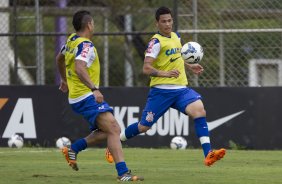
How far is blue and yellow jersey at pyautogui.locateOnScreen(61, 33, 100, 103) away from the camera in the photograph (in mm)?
11062

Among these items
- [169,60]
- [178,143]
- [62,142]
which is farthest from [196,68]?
[62,142]

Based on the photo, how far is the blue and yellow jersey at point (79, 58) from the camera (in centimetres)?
1106

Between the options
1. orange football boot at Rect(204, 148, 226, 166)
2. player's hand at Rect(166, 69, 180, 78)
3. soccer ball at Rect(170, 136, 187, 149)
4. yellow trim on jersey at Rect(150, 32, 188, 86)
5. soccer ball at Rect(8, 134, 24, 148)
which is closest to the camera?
orange football boot at Rect(204, 148, 226, 166)

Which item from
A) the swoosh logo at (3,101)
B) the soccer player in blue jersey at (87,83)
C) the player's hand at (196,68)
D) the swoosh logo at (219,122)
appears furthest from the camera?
the swoosh logo at (3,101)

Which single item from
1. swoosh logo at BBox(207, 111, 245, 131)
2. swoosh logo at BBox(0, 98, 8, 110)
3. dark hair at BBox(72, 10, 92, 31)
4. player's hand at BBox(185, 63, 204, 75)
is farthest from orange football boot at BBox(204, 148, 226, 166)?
swoosh logo at BBox(0, 98, 8, 110)

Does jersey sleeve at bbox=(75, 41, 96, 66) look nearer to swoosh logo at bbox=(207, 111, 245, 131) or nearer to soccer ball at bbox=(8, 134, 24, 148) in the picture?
swoosh logo at bbox=(207, 111, 245, 131)

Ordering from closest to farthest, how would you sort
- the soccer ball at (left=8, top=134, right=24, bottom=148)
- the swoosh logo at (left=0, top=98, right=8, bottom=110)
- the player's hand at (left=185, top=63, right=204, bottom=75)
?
1. the player's hand at (left=185, top=63, right=204, bottom=75)
2. the soccer ball at (left=8, top=134, right=24, bottom=148)
3. the swoosh logo at (left=0, top=98, right=8, bottom=110)

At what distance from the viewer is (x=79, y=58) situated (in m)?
11.0

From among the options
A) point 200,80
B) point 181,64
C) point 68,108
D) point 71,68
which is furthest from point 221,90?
point 71,68

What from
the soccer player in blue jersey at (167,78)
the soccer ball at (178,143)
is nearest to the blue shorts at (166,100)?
the soccer player in blue jersey at (167,78)

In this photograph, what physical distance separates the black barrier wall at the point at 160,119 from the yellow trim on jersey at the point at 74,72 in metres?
6.56

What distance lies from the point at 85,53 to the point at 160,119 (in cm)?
713

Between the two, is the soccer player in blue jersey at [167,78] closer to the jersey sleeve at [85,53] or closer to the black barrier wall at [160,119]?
the jersey sleeve at [85,53]

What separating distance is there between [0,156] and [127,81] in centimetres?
600
